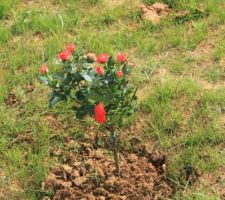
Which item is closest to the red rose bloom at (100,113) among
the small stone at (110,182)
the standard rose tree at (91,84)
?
the standard rose tree at (91,84)

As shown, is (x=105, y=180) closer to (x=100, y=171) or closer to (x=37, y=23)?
(x=100, y=171)

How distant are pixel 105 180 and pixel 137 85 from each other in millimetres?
974

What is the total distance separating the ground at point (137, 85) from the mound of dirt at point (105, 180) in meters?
0.05

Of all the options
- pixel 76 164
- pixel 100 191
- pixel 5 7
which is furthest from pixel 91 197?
pixel 5 7

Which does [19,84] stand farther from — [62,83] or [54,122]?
[62,83]

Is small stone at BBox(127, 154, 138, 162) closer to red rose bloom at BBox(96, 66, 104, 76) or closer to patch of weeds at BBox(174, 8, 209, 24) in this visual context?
red rose bloom at BBox(96, 66, 104, 76)

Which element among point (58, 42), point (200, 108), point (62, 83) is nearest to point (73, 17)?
point (58, 42)

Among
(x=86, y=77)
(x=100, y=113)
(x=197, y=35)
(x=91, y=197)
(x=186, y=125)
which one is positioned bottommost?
(x=91, y=197)

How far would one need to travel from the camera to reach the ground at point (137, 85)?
3.36 m

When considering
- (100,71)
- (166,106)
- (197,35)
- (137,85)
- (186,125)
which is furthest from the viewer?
(197,35)

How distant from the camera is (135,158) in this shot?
11.2 ft

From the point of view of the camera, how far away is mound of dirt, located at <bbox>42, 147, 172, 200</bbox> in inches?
125

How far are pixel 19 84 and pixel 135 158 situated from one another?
4.09 feet

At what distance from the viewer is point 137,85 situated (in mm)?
3977
